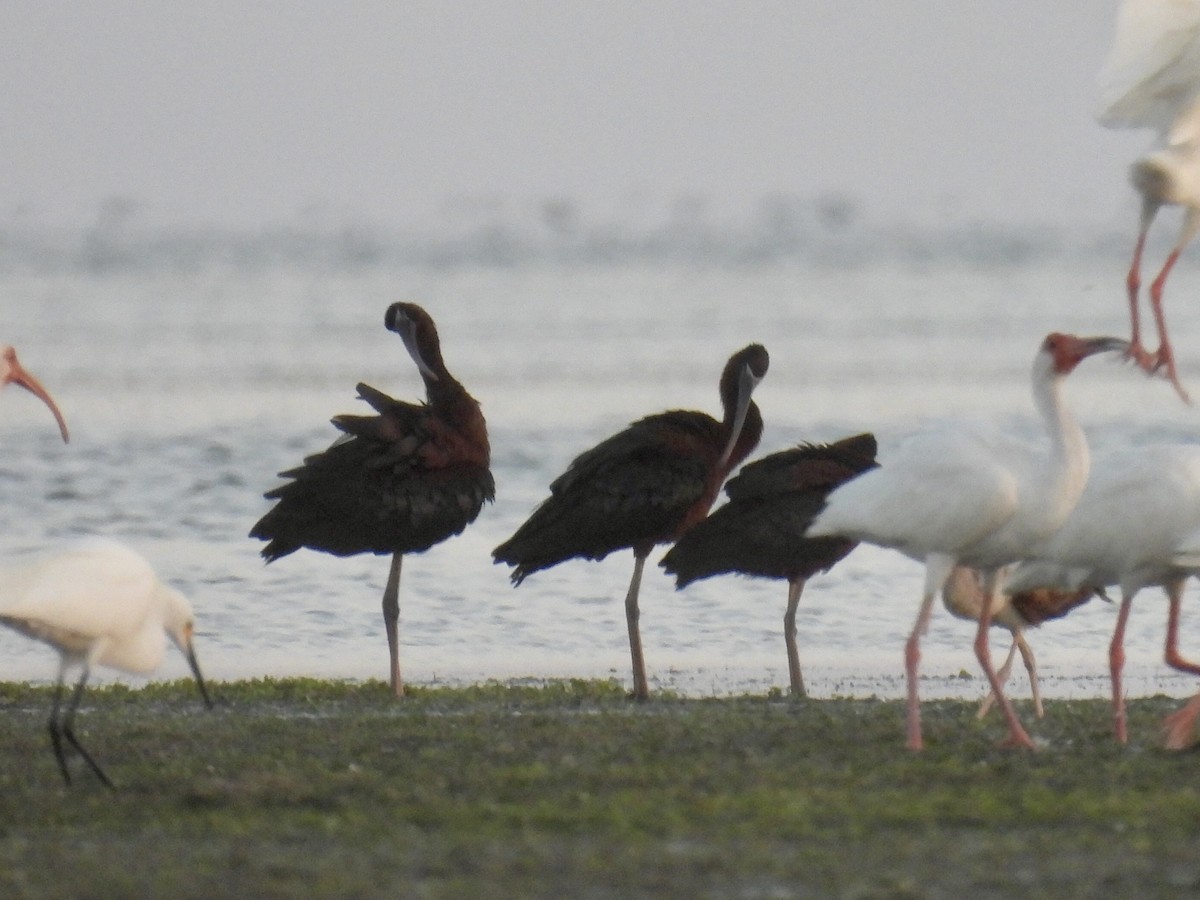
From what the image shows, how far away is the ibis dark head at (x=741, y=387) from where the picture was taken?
11094mm

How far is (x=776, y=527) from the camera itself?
1033 cm

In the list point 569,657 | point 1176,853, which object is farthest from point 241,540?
point 1176,853

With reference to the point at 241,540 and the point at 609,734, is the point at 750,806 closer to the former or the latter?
the point at 609,734

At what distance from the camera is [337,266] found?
195 feet

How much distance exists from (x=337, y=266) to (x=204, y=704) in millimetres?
50422

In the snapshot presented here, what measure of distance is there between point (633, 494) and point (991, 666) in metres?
2.40

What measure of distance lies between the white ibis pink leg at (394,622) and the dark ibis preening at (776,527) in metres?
1.29

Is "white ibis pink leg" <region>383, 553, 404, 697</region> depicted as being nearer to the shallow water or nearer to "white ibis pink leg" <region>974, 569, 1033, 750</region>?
the shallow water

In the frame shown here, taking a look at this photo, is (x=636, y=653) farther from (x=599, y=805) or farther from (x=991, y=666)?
(x=599, y=805)

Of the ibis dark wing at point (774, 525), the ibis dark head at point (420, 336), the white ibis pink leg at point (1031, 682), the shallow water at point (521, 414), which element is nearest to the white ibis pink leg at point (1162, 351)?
the white ibis pink leg at point (1031, 682)

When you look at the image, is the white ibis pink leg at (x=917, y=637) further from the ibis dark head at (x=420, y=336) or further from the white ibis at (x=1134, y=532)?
the ibis dark head at (x=420, y=336)

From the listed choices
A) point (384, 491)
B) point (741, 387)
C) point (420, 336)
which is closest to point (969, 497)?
point (741, 387)

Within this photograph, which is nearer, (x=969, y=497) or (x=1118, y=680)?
(x=969, y=497)

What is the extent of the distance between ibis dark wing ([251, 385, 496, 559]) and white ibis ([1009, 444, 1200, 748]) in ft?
10.5
